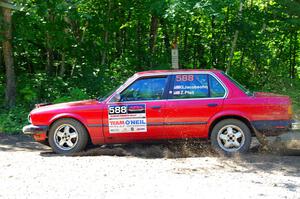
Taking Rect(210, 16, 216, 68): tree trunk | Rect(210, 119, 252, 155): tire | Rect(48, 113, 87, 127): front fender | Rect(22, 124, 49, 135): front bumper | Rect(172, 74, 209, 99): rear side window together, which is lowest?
Rect(210, 119, 252, 155): tire

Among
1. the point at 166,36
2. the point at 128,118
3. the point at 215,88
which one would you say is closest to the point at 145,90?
the point at 128,118

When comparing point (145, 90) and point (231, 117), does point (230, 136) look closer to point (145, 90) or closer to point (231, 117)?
point (231, 117)

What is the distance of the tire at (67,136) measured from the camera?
8.40 meters

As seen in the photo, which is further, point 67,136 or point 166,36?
point 166,36

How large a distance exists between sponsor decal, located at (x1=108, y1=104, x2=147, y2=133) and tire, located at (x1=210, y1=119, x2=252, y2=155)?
1.31 metres

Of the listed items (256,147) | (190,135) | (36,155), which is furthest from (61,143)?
(256,147)

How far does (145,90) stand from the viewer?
8.41 meters

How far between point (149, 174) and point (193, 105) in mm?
2014

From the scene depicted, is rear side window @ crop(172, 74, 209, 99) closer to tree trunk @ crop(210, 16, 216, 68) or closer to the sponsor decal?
the sponsor decal

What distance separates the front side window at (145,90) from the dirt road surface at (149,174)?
1.04 m

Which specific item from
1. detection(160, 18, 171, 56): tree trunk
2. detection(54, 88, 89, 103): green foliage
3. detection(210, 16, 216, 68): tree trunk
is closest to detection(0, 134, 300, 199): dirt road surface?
detection(54, 88, 89, 103): green foliage

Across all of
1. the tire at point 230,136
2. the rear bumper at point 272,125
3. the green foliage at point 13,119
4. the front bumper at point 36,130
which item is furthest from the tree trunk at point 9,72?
the rear bumper at point 272,125

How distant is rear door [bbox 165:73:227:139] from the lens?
8.20 metres

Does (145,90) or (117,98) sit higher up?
(145,90)
